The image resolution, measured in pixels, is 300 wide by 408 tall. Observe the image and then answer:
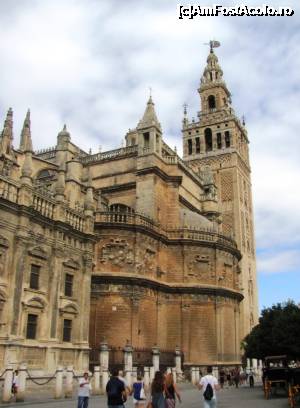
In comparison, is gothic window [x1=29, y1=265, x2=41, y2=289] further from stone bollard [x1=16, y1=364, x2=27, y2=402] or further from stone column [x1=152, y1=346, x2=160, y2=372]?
stone column [x1=152, y1=346, x2=160, y2=372]

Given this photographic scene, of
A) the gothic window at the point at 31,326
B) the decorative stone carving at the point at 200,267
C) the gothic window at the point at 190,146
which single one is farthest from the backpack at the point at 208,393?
the gothic window at the point at 190,146

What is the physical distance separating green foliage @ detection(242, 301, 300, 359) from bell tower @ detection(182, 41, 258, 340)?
23.4 meters

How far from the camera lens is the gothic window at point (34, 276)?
2133 centimetres

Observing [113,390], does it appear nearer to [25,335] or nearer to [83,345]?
[25,335]

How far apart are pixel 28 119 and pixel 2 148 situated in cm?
440

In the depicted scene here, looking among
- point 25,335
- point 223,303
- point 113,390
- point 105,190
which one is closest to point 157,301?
point 223,303

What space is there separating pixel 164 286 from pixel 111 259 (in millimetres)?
4720

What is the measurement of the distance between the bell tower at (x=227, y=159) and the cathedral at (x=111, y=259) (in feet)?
31.3

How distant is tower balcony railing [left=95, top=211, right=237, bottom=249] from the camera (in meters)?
32.0

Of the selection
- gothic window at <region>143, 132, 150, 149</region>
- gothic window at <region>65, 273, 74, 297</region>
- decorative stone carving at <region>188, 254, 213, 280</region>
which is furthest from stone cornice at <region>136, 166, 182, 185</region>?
gothic window at <region>65, 273, 74, 297</region>

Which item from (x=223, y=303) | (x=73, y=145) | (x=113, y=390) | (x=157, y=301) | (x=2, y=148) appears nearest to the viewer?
(x=113, y=390)

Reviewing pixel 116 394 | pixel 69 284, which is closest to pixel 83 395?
pixel 116 394

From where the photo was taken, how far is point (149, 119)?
37.5 m

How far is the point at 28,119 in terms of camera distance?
3338 centimetres
